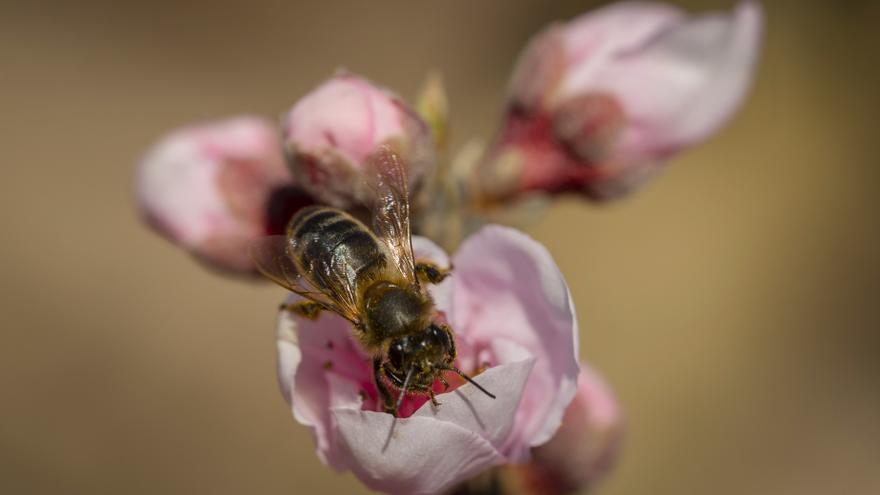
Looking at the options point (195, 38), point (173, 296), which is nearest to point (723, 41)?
point (173, 296)

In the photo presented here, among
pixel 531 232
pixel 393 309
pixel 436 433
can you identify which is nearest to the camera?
pixel 436 433

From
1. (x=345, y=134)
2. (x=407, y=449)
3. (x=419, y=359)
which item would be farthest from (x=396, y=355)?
(x=345, y=134)

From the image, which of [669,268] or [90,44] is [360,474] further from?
[90,44]

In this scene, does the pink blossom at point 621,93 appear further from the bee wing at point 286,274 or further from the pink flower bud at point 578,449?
the bee wing at point 286,274

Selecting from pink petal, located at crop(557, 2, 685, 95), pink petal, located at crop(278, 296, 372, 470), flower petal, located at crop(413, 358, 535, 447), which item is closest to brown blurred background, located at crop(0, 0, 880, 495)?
pink petal, located at crop(557, 2, 685, 95)

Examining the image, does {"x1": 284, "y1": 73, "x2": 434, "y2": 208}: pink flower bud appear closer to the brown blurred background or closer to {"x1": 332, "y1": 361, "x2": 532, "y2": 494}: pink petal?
{"x1": 332, "y1": 361, "x2": 532, "y2": 494}: pink petal

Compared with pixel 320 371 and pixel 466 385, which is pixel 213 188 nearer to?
pixel 320 371
